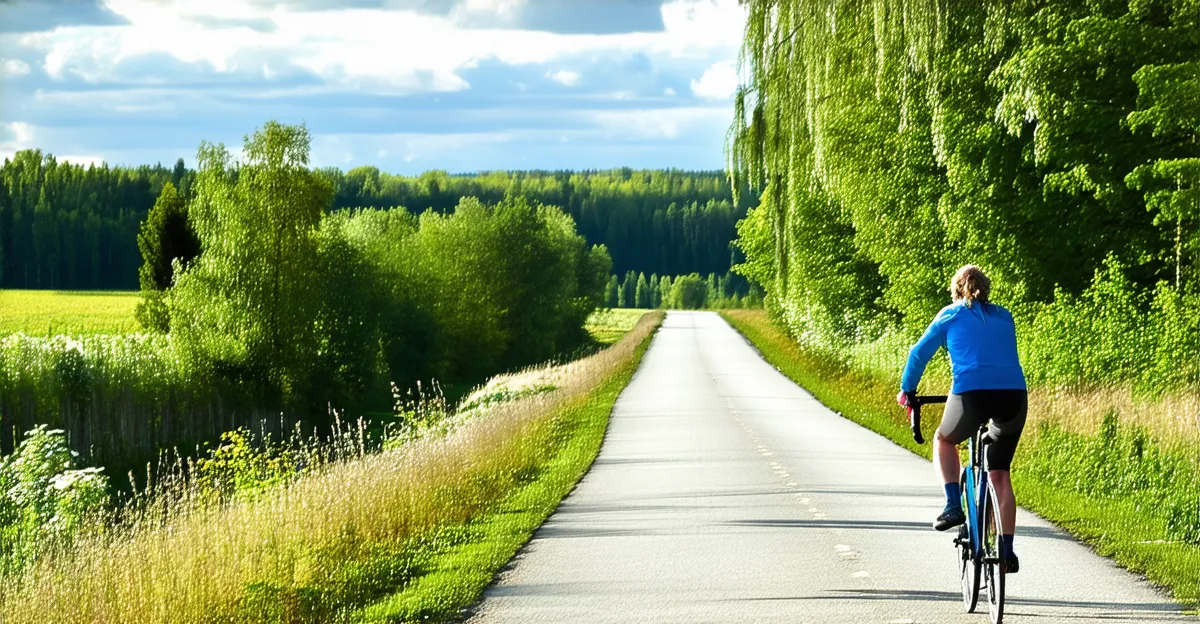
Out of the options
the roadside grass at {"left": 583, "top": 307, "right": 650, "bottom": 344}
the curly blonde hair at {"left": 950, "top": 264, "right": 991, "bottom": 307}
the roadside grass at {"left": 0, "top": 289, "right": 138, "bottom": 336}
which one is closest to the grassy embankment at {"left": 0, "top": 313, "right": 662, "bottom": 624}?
the curly blonde hair at {"left": 950, "top": 264, "right": 991, "bottom": 307}

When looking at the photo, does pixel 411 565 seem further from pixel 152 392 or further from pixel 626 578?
pixel 152 392

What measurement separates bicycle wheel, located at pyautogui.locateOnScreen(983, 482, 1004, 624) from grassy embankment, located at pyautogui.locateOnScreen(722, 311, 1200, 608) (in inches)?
63.2

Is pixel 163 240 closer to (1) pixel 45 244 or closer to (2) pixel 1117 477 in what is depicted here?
(1) pixel 45 244

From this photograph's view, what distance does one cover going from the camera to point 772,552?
9.85 metres

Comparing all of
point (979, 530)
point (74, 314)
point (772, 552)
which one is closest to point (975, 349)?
point (979, 530)

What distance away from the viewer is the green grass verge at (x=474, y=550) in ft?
26.3

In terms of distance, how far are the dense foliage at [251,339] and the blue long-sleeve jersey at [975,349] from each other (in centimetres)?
3419

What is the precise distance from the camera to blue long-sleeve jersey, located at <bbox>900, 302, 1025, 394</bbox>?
705 centimetres

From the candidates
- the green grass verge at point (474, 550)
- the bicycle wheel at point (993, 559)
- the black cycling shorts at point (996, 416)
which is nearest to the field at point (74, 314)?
the green grass verge at point (474, 550)

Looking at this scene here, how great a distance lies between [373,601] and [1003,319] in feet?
14.1

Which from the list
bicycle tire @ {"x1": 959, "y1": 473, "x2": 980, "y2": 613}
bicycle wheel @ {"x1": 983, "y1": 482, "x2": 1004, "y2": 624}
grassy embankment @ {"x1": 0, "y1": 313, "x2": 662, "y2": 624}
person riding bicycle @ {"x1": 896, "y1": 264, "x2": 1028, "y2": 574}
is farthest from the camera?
grassy embankment @ {"x1": 0, "y1": 313, "x2": 662, "y2": 624}

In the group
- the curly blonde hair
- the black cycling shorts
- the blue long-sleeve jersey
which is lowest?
the black cycling shorts

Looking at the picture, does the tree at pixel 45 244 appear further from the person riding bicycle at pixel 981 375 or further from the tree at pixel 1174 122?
the person riding bicycle at pixel 981 375

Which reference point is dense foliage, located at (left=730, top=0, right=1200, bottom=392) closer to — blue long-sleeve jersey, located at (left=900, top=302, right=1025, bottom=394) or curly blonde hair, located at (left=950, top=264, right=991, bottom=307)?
curly blonde hair, located at (left=950, top=264, right=991, bottom=307)
